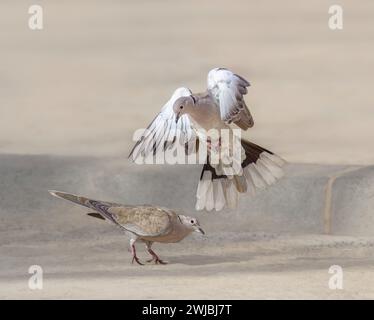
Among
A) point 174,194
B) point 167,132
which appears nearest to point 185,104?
point 167,132

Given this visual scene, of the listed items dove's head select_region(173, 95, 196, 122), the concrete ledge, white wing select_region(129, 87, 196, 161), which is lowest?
the concrete ledge

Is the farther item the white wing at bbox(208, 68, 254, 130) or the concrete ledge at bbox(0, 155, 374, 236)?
the concrete ledge at bbox(0, 155, 374, 236)

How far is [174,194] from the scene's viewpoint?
3305mm

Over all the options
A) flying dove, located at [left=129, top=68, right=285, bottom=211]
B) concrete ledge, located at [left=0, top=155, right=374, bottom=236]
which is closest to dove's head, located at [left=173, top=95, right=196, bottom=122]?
flying dove, located at [left=129, top=68, right=285, bottom=211]

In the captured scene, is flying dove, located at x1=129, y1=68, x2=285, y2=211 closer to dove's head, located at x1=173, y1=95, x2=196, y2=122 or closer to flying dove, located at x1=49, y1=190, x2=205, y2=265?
dove's head, located at x1=173, y1=95, x2=196, y2=122

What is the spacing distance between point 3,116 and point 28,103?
101mm

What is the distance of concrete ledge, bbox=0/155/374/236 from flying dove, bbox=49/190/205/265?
0.17 metres

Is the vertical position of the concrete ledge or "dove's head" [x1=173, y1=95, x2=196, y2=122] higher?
"dove's head" [x1=173, y1=95, x2=196, y2=122]

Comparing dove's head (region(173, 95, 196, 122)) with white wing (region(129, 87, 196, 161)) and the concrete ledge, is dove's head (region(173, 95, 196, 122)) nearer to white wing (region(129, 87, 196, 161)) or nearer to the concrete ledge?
white wing (region(129, 87, 196, 161))

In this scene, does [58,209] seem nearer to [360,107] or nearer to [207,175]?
[207,175]

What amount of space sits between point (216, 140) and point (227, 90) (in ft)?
0.62

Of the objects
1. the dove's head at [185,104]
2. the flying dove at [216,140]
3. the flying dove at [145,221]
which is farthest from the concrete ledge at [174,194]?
the dove's head at [185,104]

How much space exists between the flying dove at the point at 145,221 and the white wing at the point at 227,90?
1.22ft

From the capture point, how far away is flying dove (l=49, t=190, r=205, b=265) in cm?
308
